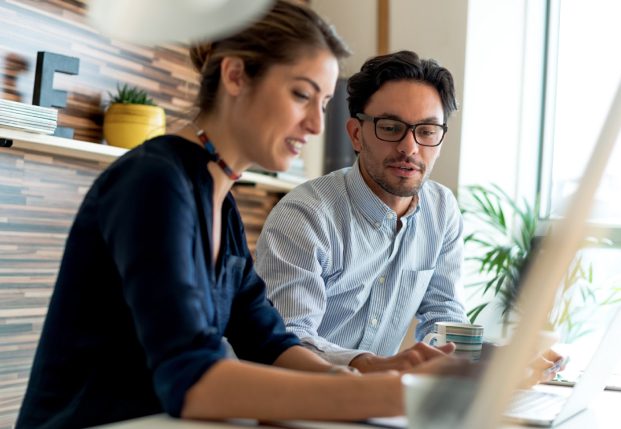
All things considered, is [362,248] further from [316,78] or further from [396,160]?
[316,78]

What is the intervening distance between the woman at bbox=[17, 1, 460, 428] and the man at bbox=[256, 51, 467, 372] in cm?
57

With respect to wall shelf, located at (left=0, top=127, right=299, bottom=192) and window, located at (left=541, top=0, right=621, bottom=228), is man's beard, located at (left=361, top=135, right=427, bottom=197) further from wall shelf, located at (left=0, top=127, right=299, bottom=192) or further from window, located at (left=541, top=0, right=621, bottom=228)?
window, located at (left=541, top=0, right=621, bottom=228)

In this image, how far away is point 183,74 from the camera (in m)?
3.99

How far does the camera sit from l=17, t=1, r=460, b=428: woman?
42.8 inches

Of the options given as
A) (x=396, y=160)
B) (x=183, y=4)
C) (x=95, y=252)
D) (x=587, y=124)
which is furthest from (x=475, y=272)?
(x=183, y=4)

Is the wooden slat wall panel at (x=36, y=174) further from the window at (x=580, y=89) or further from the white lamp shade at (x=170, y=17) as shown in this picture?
the window at (x=580, y=89)

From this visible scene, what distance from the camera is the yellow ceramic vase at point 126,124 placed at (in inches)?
133

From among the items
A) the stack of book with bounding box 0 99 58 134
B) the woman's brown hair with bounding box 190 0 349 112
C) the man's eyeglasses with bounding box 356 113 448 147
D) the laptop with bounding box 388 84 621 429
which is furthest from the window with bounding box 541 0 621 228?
the laptop with bounding box 388 84 621 429

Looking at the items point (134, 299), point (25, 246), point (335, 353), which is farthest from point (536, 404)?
point (25, 246)

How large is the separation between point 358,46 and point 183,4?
402 centimetres

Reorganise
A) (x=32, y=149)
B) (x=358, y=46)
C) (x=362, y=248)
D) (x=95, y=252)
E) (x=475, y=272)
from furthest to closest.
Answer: (x=358, y=46) → (x=475, y=272) → (x=32, y=149) → (x=362, y=248) → (x=95, y=252)

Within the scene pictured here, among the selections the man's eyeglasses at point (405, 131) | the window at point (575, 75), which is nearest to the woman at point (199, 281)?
the man's eyeglasses at point (405, 131)

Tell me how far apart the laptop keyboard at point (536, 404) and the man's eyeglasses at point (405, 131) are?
91cm

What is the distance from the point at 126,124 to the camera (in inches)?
133
